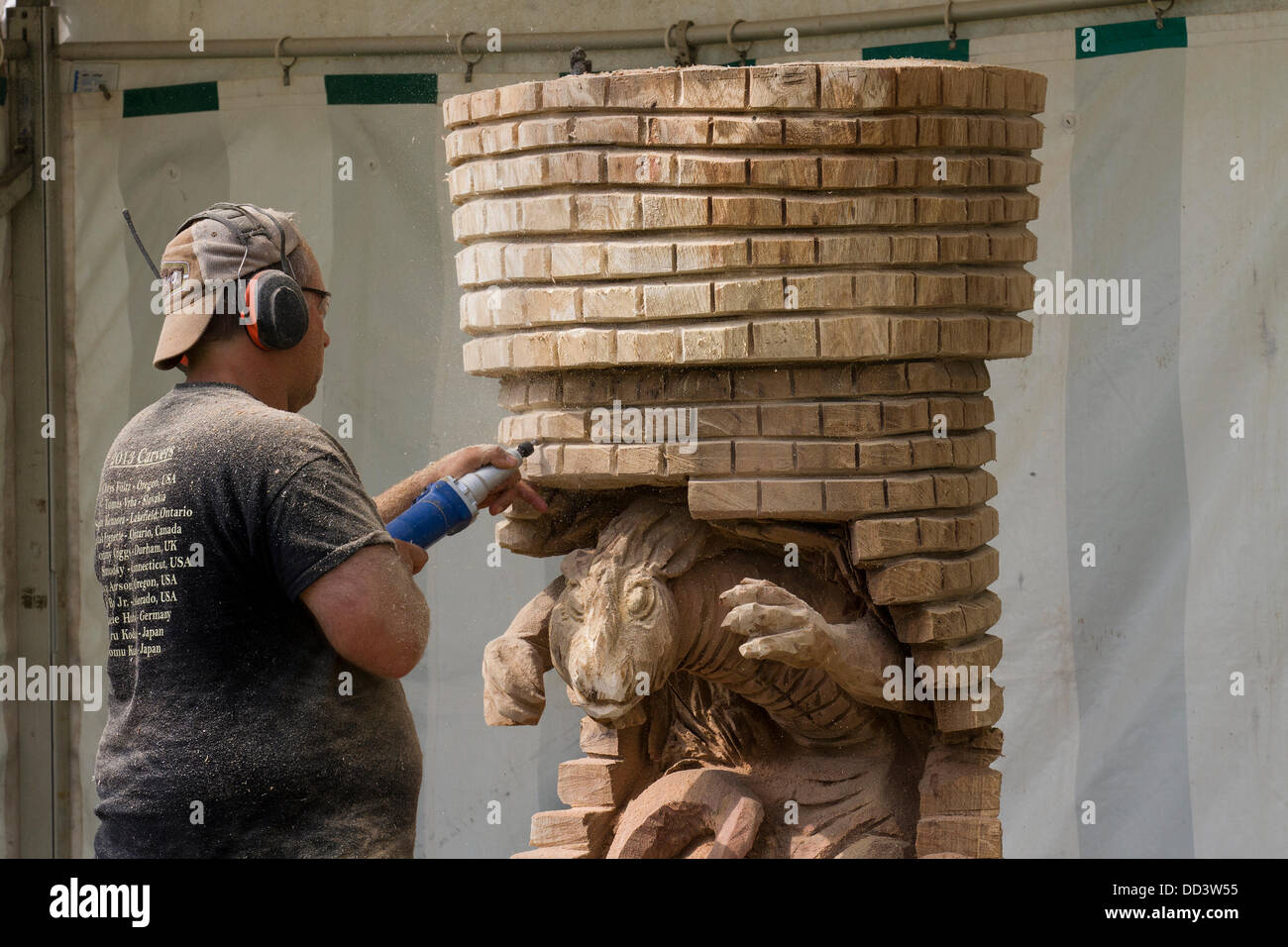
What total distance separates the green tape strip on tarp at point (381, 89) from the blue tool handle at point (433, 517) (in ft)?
8.74

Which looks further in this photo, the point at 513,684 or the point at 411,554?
the point at 513,684

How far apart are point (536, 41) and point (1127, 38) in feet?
6.27

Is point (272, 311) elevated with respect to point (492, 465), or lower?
elevated

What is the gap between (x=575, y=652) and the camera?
2.96 meters

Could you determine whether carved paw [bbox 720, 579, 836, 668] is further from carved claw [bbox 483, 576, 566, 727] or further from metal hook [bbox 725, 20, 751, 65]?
metal hook [bbox 725, 20, 751, 65]

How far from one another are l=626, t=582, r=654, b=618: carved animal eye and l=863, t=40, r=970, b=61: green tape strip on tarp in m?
2.56

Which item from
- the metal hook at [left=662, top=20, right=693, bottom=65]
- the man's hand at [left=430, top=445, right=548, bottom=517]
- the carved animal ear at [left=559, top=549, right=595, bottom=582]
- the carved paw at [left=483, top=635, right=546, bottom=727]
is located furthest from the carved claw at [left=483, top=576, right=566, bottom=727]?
the metal hook at [left=662, top=20, right=693, bottom=65]

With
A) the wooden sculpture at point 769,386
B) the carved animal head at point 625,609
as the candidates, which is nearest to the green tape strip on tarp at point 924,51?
the wooden sculpture at point 769,386

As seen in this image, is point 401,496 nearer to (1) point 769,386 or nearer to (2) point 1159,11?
(1) point 769,386

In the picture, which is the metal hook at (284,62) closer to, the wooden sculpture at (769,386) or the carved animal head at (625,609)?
the wooden sculpture at (769,386)

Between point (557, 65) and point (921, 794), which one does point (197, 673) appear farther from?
point (557, 65)

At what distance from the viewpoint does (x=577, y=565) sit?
3.11 metres

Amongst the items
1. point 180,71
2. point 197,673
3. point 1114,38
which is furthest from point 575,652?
point 180,71

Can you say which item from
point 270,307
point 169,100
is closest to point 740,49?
point 169,100
